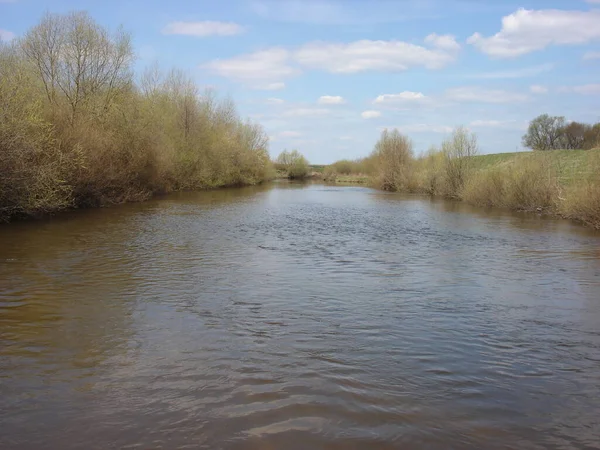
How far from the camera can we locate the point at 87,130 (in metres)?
24.4

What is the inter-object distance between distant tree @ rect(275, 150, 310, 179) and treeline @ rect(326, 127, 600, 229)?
3848 centimetres

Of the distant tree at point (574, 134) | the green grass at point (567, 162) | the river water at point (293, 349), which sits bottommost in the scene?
the river water at point (293, 349)

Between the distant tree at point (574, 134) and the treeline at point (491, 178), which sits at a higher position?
the distant tree at point (574, 134)

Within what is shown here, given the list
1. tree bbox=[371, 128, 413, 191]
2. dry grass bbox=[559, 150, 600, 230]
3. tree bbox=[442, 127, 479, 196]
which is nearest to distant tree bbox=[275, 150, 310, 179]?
tree bbox=[371, 128, 413, 191]

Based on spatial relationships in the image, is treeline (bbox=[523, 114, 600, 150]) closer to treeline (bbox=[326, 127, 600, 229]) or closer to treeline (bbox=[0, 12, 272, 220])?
treeline (bbox=[326, 127, 600, 229])

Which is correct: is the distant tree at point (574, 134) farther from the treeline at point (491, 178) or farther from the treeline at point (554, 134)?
the treeline at point (491, 178)

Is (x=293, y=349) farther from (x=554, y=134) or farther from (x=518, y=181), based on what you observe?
(x=554, y=134)

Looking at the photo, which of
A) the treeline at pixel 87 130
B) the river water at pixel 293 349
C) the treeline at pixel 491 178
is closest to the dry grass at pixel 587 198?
the treeline at pixel 491 178

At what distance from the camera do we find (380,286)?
10.3m

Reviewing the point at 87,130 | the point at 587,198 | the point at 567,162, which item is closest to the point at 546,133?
the point at 567,162

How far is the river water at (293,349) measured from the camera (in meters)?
4.44

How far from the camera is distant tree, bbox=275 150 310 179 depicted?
9694cm

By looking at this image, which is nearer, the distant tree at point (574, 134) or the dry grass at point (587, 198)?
the dry grass at point (587, 198)

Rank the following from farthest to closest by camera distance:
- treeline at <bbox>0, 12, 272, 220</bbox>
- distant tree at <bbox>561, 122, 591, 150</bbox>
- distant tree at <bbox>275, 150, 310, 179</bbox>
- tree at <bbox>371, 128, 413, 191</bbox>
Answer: distant tree at <bbox>275, 150, 310, 179</bbox>, distant tree at <bbox>561, 122, 591, 150</bbox>, tree at <bbox>371, 128, 413, 191</bbox>, treeline at <bbox>0, 12, 272, 220</bbox>
